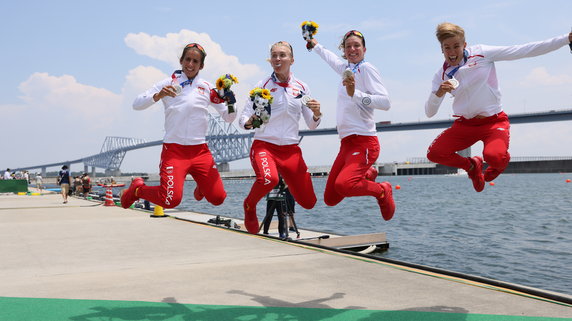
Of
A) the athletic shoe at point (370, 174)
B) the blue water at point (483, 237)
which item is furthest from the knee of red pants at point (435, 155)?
the blue water at point (483, 237)

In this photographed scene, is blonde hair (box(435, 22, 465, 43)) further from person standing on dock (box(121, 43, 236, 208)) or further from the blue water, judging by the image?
the blue water

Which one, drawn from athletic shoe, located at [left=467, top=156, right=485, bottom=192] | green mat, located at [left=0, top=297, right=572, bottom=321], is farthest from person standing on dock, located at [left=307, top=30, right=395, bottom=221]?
green mat, located at [left=0, top=297, right=572, bottom=321]

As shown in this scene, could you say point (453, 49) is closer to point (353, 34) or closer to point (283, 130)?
point (353, 34)

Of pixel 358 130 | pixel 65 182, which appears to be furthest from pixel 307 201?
pixel 65 182

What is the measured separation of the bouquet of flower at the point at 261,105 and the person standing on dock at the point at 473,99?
5.53 feet

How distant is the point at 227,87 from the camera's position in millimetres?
5629

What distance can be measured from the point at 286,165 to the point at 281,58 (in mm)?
1260

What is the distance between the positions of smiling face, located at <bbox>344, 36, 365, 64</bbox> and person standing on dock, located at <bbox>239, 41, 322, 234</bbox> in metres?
0.67

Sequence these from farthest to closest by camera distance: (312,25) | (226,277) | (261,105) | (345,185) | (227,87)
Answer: (226,277)
(312,25)
(227,87)
(261,105)
(345,185)

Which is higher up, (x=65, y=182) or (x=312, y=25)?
(x=312, y=25)

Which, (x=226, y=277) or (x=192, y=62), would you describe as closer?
(x=192, y=62)

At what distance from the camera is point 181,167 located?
5828 mm

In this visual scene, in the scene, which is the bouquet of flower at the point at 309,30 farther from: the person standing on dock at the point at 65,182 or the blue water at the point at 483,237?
the person standing on dock at the point at 65,182

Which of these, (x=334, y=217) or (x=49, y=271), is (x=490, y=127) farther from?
(x=334, y=217)
